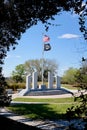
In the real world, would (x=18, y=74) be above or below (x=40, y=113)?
above

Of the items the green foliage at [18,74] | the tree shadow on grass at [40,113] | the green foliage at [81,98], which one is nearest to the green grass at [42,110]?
the tree shadow on grass at [40,113]

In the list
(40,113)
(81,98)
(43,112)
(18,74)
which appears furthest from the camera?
(18,74)

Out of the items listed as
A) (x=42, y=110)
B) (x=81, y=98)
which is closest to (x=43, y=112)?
(x=42, y=110)

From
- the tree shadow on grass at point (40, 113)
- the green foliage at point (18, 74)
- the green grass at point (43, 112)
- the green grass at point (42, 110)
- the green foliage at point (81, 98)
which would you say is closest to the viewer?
the green foliage at point (81, 98)

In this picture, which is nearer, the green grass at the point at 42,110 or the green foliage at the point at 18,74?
the green grass at the point at 42,110

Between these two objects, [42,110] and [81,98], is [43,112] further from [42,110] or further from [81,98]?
[81,98]

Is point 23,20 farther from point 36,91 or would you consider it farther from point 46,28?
point 36,91

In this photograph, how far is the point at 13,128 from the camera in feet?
30.8

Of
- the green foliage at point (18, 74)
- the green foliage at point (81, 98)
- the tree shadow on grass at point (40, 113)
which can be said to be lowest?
the tree shadow on grass at point (40, 113)

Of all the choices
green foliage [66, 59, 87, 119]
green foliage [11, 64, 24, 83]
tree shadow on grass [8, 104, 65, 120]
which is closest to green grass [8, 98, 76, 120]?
tree shadow on grass [8, 104, 65, 120]

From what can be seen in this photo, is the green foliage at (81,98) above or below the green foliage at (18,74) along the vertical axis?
below

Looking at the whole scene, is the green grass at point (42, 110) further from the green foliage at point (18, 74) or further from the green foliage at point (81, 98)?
the green foliage at point (18, 74)

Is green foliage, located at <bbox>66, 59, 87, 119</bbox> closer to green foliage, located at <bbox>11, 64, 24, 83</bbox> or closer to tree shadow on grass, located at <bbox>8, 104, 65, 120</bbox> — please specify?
tree shadow on grass, located at <bbox>8, 104, 65, 120</bbox>

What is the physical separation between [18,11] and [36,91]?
118ft
